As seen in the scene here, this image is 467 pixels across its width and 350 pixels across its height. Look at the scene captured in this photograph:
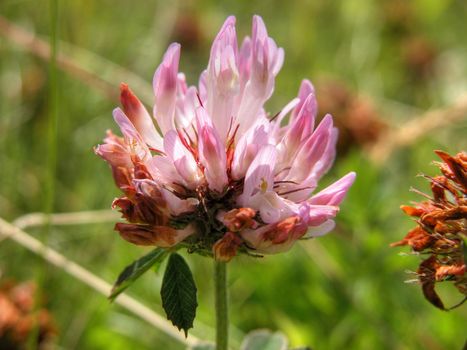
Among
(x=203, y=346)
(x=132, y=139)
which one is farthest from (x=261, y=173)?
(x=203, y=346)

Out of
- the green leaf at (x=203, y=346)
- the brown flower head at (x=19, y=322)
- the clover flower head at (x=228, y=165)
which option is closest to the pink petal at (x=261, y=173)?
the clover flower head at (x=228, y=165)

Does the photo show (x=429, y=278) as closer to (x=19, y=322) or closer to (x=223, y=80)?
(x=223, y=80)

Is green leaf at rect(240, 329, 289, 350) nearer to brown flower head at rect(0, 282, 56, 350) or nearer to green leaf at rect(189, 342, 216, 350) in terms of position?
green leaf at rect(189, 342, 216, 350)

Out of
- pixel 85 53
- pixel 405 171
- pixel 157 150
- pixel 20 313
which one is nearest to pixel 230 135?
A: pixel 157 150

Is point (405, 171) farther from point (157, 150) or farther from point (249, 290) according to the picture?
point (157, 150)

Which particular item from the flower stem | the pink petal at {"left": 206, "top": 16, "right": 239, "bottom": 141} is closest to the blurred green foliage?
the flower stem
